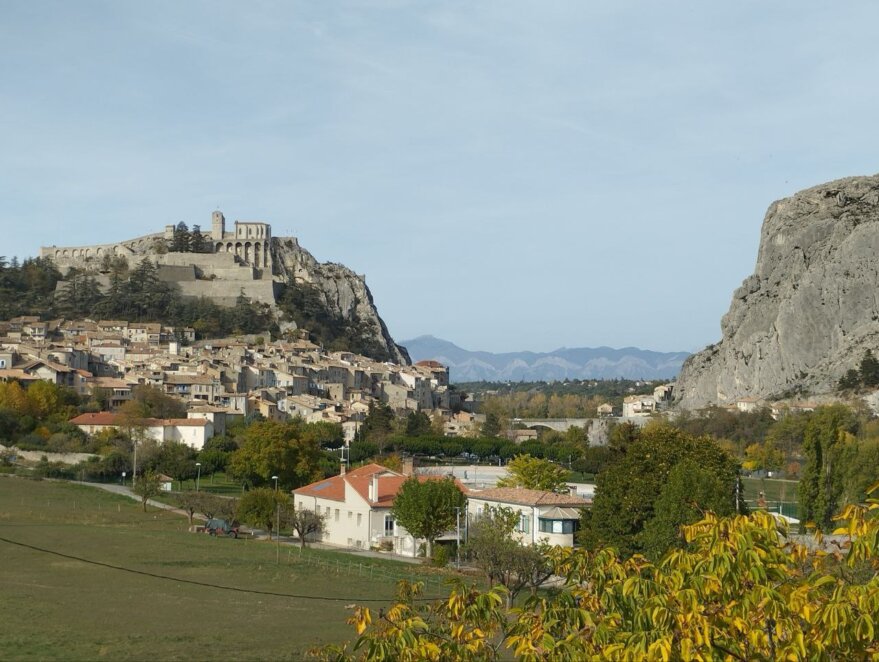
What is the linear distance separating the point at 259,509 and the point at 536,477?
46.3ft

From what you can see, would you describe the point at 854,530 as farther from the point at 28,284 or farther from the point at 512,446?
the point at 28,284

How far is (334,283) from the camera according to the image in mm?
158125

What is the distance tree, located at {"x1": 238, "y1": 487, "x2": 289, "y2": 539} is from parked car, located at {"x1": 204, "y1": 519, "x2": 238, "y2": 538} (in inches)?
33.1

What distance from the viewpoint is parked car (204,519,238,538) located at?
158 feet

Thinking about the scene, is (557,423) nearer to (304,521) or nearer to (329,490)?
(329,490)

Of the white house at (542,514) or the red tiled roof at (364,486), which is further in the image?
the red tiled roof at (364,486)

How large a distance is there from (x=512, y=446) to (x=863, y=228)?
56.7 meters

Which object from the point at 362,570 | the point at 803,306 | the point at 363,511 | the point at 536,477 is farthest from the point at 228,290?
the point at 362,570

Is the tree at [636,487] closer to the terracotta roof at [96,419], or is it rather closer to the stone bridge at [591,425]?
the terracotta roof at [96,419]

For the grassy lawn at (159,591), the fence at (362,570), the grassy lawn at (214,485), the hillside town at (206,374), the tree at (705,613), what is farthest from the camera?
the hillside town at (206,374)

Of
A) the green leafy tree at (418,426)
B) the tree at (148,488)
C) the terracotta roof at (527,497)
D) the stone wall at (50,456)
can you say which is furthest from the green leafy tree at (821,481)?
the green leafy tree at (418,426)

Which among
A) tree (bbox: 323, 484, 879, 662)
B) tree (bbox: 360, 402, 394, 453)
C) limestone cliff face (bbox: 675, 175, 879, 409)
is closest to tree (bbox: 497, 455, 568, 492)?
tree (bbox: 360, 402, 394, 453)

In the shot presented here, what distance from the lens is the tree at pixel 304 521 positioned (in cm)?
4616

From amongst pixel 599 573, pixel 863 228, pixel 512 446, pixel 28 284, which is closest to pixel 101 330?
pixel 28 284
